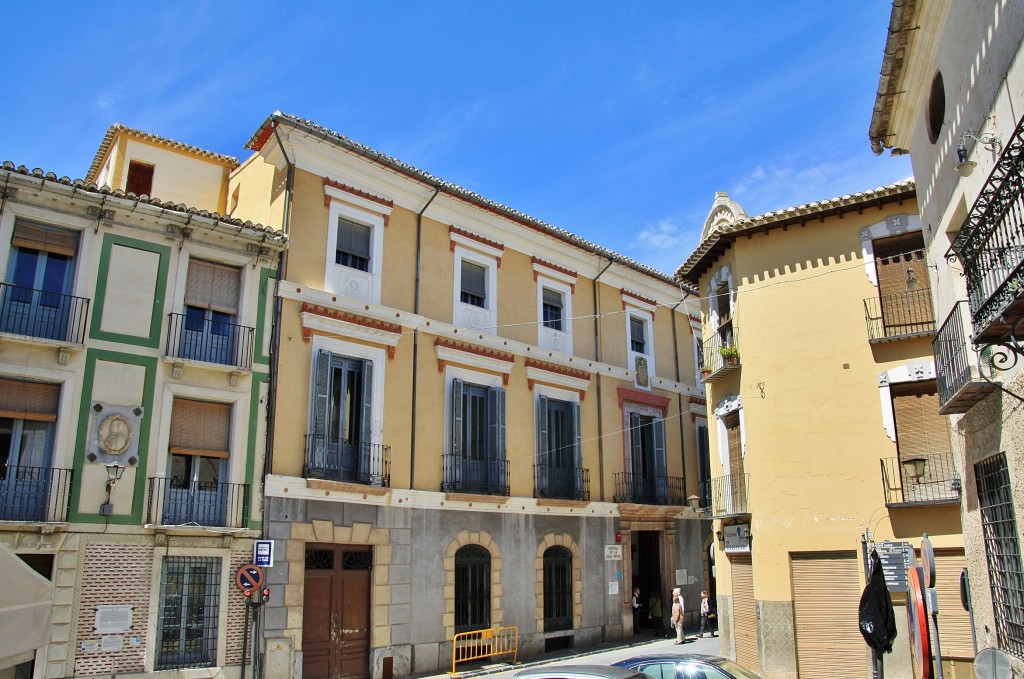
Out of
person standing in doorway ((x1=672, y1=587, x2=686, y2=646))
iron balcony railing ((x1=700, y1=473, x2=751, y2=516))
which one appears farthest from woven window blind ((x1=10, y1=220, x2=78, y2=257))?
person standing in doorway ((x1=672, y1=587, x2=686, y2=646))

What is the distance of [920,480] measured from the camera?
15.7 metres

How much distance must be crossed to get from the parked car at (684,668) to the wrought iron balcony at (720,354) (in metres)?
9.08

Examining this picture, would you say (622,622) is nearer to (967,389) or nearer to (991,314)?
(967,389)

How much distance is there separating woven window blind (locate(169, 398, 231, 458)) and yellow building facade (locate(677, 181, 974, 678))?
1086 cm

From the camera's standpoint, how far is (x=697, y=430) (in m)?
28.0

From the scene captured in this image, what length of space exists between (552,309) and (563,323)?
1.72ft

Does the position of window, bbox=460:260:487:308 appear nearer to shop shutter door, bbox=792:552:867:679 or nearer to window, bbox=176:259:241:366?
window, bbox=176:259:241:366

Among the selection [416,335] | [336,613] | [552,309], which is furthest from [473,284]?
[336,613]

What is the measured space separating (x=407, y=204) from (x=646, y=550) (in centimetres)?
1318

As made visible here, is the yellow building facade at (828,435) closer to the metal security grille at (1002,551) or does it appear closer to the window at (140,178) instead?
the metal security grille at (1002,551)

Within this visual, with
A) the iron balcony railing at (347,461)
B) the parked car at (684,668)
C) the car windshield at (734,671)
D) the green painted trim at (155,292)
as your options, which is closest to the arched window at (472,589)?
the iron balcony railing at (347,461)

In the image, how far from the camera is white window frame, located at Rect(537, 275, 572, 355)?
77.7 ft

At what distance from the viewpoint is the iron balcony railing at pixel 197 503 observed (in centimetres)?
1568

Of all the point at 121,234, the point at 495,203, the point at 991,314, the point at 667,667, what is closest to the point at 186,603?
the point at 121,234
